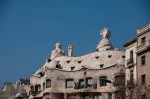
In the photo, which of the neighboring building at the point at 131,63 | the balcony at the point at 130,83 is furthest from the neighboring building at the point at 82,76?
the balcony at the point at 130,83

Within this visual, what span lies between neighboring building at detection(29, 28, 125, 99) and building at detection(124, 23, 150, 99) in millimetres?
5906

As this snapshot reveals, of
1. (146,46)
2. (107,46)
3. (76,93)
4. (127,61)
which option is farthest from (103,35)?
(146,46)

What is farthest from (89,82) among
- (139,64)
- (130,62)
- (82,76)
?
(139,64)

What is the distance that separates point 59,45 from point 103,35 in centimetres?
1125

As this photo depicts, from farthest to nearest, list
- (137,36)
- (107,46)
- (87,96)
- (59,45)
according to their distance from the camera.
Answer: (59,45)
(107,46)
(87,96)
(137,36)

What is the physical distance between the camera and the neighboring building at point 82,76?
2763 inches

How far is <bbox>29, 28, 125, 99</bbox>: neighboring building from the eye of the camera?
230 ft

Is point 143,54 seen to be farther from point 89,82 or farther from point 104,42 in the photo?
point 104,42

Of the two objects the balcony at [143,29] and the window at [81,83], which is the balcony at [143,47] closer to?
the balcony at [143,29]

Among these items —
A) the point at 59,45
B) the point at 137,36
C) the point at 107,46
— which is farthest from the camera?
the point at 59,45

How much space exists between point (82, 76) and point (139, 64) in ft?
57.9

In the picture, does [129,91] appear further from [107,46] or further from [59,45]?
[59,45]

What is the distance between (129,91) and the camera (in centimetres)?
5412

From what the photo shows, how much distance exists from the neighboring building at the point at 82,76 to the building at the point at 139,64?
19.4 feet
